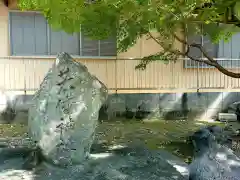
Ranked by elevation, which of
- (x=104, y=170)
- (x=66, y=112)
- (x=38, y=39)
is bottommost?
(x=104, y=170)

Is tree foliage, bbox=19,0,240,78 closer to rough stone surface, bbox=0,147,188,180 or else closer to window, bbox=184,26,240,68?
rough stone surface, bbox=0,147,188,180

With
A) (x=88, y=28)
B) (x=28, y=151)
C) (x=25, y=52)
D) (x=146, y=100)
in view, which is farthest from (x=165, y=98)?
(x=28, y=151)

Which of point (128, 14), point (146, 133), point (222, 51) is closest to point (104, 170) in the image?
point (128, 14)

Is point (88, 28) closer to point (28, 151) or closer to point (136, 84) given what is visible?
point (28, 151)

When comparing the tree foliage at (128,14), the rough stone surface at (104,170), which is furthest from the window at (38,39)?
the rough stone surface at (104,170)

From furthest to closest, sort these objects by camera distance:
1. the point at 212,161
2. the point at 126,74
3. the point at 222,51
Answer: the point at 222,51
the point at 126,74
the point at 212,161

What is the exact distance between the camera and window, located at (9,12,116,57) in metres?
10.1

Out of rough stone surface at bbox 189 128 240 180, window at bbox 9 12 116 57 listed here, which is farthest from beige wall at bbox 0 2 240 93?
rough stone surface at bbox 189 128 240 180

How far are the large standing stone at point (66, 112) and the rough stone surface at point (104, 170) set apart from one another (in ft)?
0.63

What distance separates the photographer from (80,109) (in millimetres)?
4406

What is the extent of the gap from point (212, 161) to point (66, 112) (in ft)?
6.50

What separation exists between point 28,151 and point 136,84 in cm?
620

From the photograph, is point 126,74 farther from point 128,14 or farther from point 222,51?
point 128,14

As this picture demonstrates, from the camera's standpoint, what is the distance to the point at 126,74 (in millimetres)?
10500
